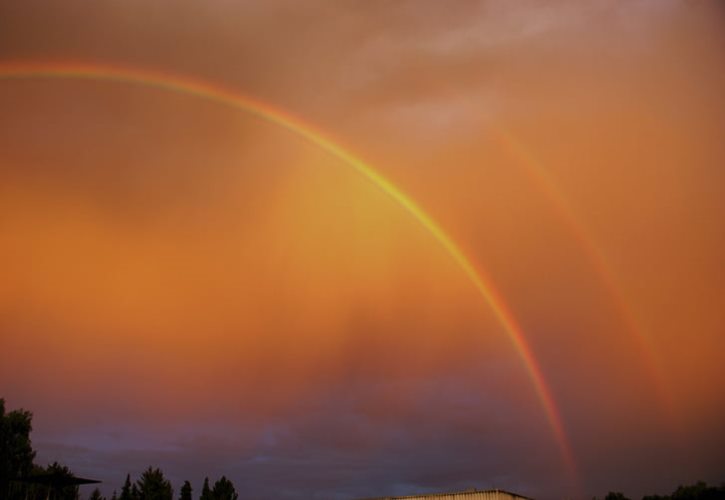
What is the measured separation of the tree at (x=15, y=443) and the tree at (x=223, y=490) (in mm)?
25410

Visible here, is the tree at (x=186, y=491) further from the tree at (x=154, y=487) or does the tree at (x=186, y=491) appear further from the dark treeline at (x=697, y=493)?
the dark treeline at (x=697, y=493)

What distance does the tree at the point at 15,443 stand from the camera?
80.9 metres

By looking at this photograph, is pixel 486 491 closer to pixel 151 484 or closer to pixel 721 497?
pixel 721 497

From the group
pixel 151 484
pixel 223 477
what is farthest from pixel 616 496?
pixel 151 484

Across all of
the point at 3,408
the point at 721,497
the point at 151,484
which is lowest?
the point at 721,497

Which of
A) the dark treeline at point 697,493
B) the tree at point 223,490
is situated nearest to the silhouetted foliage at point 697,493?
the dark treeline at point 697,493

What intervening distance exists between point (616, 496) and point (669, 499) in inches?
461

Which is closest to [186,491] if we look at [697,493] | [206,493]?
[206,493]

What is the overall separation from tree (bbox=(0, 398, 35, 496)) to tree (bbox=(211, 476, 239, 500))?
83.4 feet

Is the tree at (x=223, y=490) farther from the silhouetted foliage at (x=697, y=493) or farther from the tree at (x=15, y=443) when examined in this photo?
the silhouetted foliage at (x=697, y=493)

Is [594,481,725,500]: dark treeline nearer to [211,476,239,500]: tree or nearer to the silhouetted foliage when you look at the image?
the silhouetted foliage

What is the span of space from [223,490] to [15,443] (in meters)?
29.3

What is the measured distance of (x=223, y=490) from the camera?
9275cm

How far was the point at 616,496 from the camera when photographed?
3723 inches
